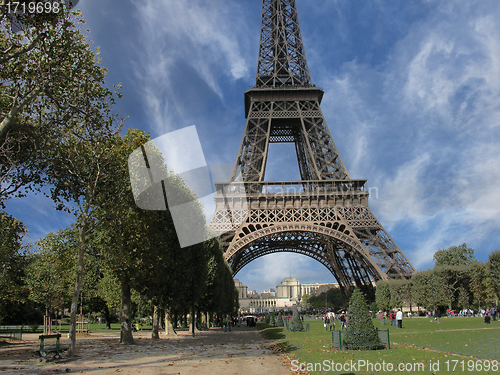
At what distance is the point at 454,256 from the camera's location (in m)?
73.6

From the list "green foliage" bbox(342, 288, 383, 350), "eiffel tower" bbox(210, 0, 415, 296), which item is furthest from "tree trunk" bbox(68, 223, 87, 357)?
"eiffel tower" bbox(210, 0, 415, 296)

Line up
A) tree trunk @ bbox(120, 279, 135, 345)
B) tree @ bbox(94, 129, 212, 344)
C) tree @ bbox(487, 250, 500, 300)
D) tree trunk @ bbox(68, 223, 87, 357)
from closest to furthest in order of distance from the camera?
tree trunk @ bbox(68, 223, 87, 357)
tree @ bbox(94, 129, 212, 344)
tree trunk @ bbox(120, 279, 135, 345)
tree @ bbox(487, 250, 500, 300)

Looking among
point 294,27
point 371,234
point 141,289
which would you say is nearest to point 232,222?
point 371,234

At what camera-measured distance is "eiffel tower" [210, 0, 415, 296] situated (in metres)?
45.3

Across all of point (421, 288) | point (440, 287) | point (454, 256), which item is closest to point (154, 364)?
point (421, 288)

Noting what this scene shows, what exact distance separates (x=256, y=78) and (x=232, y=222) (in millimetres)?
23556

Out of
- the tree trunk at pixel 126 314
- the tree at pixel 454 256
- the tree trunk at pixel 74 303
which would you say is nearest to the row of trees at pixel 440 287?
the tree at pixel 454 256

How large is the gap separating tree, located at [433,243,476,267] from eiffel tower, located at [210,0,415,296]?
2279 cm

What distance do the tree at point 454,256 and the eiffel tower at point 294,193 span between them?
22.8 m

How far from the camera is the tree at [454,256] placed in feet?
238

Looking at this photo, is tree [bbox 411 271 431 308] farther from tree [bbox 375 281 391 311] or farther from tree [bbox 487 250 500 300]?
tree [bbox 487 250 500 300]

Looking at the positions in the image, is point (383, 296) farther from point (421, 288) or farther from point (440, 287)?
point (440, 287)

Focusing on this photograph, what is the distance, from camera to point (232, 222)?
46.7 m

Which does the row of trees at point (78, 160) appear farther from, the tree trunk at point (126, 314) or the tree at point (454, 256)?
the tree at point (454, 256)
